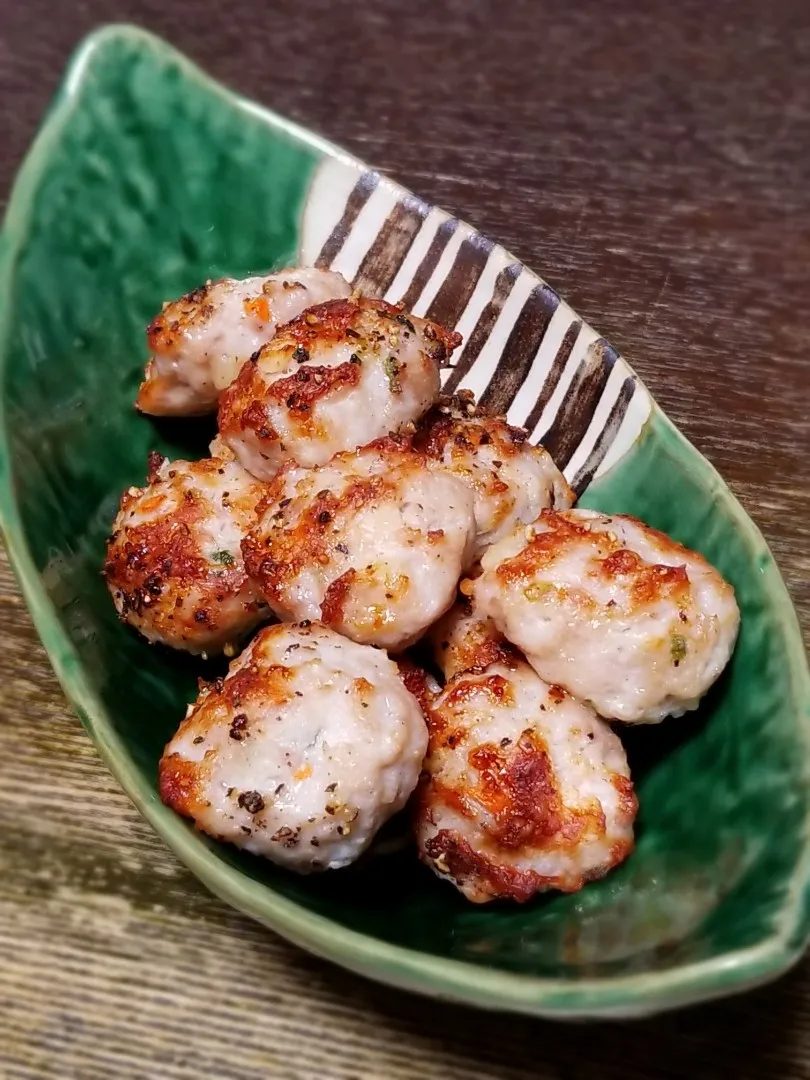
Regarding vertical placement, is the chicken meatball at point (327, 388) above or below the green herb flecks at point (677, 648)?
above

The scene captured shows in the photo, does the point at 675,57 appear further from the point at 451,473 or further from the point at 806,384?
the point at 451,473

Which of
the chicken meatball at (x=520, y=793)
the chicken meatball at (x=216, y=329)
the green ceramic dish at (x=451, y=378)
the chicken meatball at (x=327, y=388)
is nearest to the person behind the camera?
the green ceramic dish at (x=451, y=378)

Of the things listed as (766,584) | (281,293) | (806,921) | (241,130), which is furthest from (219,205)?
(806,921)

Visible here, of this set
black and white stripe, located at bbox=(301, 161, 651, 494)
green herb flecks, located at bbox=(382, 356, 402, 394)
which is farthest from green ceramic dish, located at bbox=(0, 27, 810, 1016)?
green herb flecks, located at bbox=(382, 356, 402, 394)

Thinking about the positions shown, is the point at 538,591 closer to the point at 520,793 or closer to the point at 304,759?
the point at 520,793

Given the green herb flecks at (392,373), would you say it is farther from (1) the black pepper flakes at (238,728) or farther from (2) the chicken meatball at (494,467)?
(1) the black pepper flakes at (238,728)

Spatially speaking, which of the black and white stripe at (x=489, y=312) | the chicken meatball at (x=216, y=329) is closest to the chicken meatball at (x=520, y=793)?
the black and white stripe at (x=489, y=312)

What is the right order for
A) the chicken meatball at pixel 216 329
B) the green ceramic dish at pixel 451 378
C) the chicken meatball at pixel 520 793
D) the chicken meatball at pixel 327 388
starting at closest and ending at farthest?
the green ceramic dish at pixel 451 378
the chicken meatball at pixel 520 793
the chicken meatball at pixel 327 388
the chicken meatball at pixel 216 329

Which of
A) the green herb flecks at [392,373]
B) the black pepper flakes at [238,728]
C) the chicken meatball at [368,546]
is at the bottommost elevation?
the black pepper flakes at [238,728]
